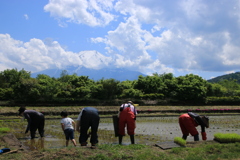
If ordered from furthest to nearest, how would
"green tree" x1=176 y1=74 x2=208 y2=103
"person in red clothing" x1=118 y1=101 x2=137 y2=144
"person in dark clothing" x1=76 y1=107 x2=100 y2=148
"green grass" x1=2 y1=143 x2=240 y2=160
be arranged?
"green tree" x1=176 y1=74 x2=208 y2=103 < "person in red clothing" x1=118 y1=101 x2=137 y2=144 < "person in dark clothing" x1=76 y1=107 x2=100 y2=148 < "green grass" x1=2 y1=143 x2=240 y2=160

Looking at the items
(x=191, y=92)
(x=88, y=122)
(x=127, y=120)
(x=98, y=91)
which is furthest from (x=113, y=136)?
(x=191, y=92)

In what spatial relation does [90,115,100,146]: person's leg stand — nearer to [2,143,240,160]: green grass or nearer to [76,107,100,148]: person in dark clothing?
[76,107,100,148]: person in dark clothing

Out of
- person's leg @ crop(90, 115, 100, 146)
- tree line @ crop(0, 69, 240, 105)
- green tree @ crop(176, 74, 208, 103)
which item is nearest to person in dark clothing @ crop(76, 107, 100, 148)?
person's leg @ crop(90, 115, 100, 146)

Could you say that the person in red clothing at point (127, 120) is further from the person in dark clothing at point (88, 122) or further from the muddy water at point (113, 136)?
the muddy water at point (113, 136)

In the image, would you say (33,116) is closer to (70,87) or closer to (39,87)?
(39,87)

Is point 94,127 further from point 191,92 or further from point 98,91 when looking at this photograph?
point 191,92

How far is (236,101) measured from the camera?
4650 centimetres

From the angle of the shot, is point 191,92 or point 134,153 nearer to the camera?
point 134,153

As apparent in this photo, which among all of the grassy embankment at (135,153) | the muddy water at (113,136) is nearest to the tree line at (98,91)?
the muddy water at (113,136)

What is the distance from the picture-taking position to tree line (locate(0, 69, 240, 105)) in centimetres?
3597

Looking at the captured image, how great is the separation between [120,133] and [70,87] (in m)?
33.6

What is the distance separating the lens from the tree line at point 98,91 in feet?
118

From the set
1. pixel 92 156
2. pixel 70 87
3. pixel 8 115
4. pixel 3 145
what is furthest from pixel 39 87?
pixel 92 156

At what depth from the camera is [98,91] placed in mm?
42281
